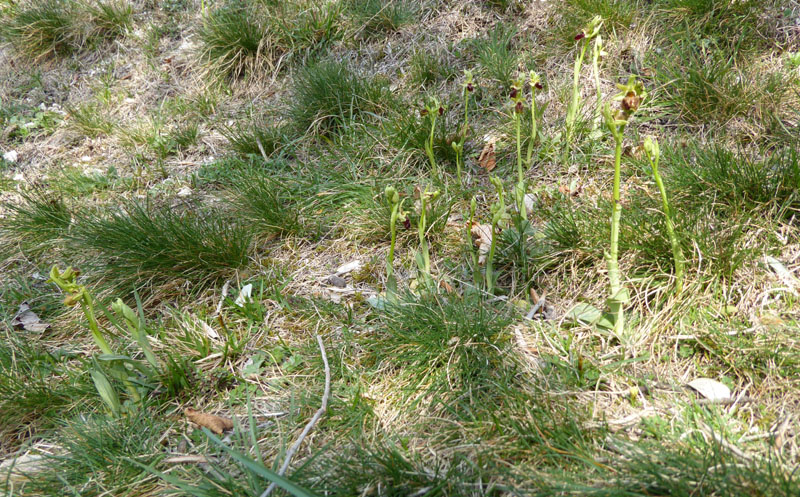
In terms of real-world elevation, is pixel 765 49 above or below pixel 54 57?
below

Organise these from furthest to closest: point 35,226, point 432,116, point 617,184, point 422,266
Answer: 1. point 35,226
2. point 432,116
3. point 422,266
4. point 617,184

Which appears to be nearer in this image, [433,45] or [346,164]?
[346,164]

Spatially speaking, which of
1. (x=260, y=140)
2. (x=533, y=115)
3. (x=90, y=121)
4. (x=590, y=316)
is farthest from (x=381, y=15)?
(x=590, y=316)

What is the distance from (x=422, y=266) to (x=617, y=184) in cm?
84

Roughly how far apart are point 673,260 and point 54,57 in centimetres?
549

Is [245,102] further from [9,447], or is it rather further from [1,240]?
[9,447]

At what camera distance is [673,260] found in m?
1.91

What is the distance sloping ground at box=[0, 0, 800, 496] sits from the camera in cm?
155

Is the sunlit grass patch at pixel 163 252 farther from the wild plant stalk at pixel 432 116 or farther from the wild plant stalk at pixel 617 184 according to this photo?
the wild plant stalk at pixel 617 184

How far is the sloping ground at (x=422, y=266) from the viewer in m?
1.55

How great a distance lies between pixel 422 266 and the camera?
2141 millimetres

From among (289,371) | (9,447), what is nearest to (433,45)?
(289,371)

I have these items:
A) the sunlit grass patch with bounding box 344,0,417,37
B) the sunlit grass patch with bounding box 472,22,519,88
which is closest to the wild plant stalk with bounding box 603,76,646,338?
the sunlit grass patch with bounding box 472,22,519,88

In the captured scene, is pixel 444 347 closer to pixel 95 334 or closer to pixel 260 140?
pixel 95 334
